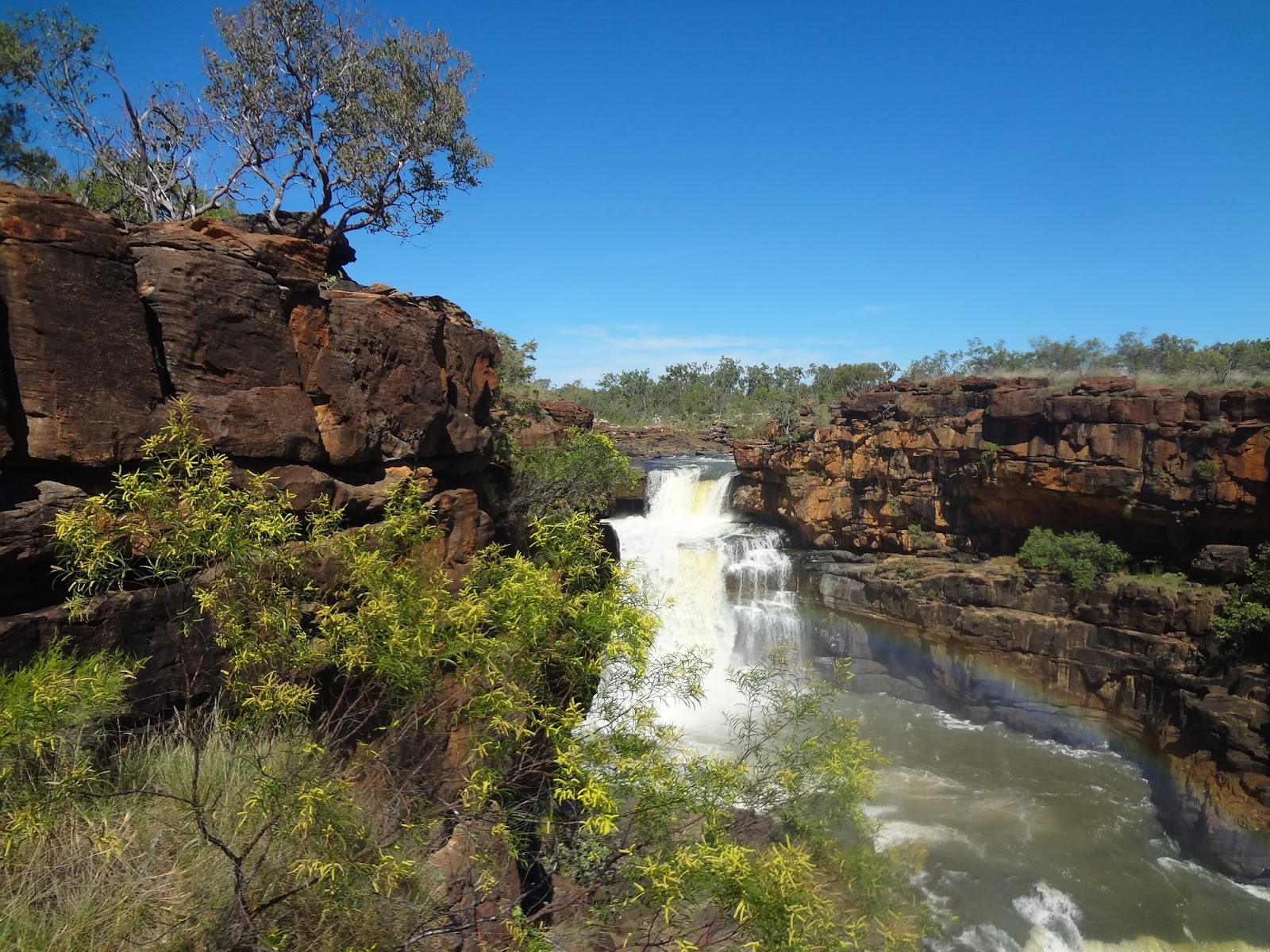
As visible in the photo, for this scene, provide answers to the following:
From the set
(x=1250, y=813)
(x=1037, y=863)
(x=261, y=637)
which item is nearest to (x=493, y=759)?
(x=261, y=637)

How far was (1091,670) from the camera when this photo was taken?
18.4 metres

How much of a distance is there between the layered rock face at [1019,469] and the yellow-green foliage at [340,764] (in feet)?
56.3

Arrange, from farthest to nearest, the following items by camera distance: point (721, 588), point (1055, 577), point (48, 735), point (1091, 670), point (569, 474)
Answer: point (721, 588)
point (1055, 577)
point (1091, 670)
point (569, 474)
point (48, 735)

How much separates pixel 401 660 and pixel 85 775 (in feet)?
6.02

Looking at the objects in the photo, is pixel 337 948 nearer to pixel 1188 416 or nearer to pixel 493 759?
pixel 493 759

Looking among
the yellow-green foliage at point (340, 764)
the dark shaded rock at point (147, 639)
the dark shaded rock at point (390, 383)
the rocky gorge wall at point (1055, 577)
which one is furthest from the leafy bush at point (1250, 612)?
the dark shaded rock at point (147, 639)

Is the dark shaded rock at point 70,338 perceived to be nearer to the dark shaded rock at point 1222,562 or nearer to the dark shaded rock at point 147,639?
the dark shaded rock at point 147,639

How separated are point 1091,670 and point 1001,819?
5.89 m

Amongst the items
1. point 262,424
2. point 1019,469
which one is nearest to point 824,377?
point 1019,469

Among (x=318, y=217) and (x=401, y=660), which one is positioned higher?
(x=318, y=217)

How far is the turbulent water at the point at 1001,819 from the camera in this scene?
12.0 m

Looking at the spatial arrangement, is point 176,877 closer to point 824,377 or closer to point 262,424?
point 262,424

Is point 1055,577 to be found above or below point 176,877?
below

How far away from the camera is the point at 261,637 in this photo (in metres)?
5.07
